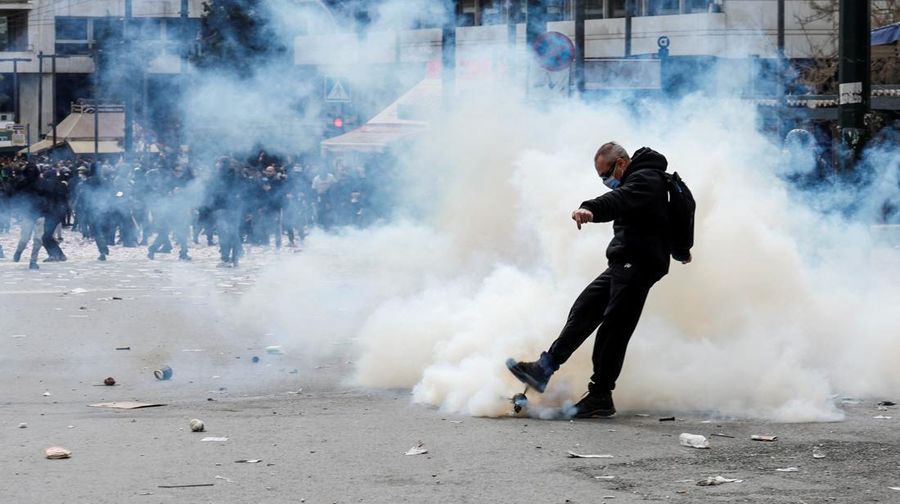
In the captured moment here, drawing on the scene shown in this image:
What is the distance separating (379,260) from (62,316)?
3.78m

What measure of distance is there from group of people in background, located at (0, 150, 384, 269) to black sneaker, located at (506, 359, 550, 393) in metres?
12.4

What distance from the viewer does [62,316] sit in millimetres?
13945

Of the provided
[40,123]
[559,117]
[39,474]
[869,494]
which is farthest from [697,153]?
[40,123]

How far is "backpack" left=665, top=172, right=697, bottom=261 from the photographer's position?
777cm

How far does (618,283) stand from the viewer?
776cm

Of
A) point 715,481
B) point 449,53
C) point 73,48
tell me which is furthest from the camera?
point 73,48

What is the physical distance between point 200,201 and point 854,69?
1460 cm

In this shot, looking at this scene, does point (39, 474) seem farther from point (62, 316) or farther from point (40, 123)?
point (40, 123)

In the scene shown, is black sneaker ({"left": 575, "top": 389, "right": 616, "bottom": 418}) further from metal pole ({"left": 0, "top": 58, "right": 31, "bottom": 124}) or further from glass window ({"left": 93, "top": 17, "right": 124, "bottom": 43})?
metal pole ({"left": 0, "top": 58, "right": 31, "bottom": 124})

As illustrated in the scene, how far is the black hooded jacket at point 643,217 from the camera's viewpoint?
763cm

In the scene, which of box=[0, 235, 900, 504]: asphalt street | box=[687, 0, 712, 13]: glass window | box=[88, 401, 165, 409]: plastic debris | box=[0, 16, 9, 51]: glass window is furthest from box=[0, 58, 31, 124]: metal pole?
box=[687, 0, 712, 13]: glass window

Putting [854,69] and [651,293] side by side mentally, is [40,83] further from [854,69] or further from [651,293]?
[651,293]

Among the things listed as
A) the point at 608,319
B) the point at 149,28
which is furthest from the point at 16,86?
the point at 608,319

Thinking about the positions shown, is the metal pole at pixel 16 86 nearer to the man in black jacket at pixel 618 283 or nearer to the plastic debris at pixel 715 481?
the man in black jacket at pixel 618 283
